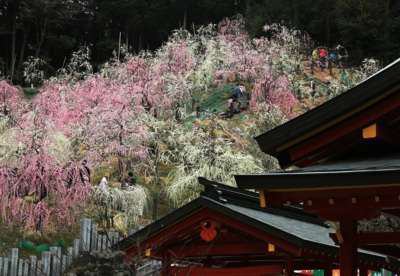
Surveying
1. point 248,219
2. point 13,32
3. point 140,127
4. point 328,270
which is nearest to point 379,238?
point 248,219

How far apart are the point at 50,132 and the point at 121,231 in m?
3.82

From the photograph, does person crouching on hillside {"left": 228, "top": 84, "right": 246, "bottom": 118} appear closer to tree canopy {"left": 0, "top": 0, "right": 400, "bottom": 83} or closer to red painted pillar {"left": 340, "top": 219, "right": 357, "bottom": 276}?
tree canopy {"left": 0, "top": 0, "right": 400, "bottom": 83}

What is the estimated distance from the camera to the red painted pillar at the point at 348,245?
554 centimetres

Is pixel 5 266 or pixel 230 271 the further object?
pixel 5 266

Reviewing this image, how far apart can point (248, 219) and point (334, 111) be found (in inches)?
108

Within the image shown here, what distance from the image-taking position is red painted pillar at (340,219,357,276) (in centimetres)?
554

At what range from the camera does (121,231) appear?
16031 mm

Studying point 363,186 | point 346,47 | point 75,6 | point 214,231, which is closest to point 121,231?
point 214,231

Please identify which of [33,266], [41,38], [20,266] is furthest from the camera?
[41,38]

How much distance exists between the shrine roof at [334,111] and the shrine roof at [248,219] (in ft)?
6.75

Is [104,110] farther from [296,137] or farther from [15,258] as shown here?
[296,137]

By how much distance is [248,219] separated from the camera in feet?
26.8

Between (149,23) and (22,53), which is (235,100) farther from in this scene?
(22,53)

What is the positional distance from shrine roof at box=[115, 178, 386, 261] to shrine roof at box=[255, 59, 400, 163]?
2.06m
